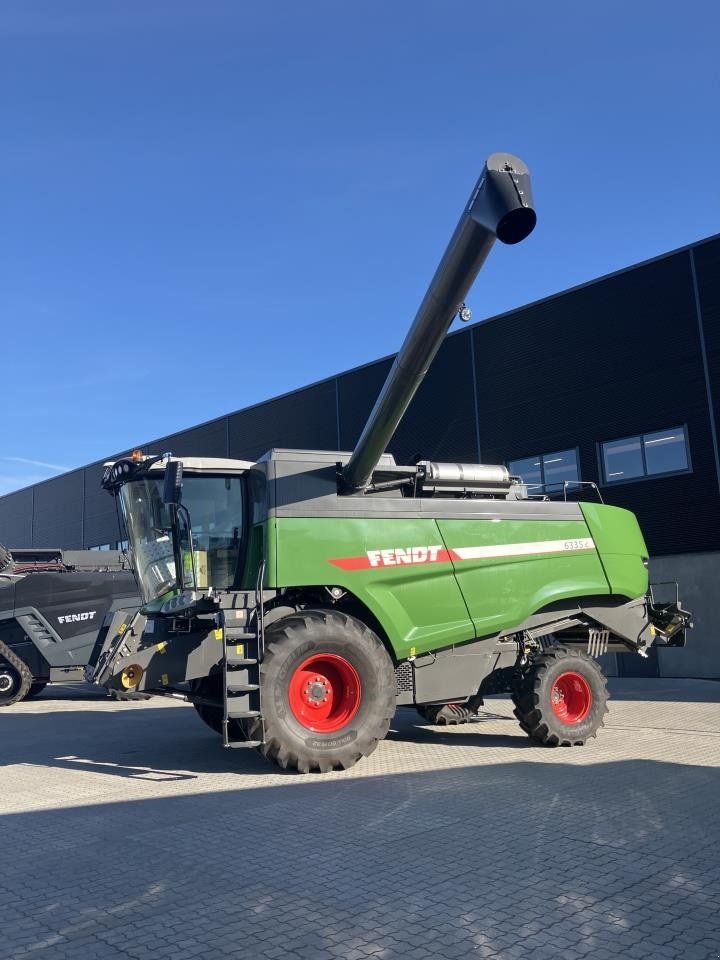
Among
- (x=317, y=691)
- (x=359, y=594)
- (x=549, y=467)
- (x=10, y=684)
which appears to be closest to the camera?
(x=317, y=691)

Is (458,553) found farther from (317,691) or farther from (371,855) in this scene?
(371,855)

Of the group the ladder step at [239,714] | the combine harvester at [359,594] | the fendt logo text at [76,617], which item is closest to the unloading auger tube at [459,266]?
the combine harvester at [359,594]

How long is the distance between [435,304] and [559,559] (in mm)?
4050

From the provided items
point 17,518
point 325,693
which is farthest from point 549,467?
point 17,518

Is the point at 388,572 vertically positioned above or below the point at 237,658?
above

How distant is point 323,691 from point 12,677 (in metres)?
9.49

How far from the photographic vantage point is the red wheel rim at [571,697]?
868cm

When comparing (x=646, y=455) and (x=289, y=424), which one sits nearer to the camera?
(x=646, y=455)

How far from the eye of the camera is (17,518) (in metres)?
42.6

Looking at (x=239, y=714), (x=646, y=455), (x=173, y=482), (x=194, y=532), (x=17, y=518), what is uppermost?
(x=17, y=518)

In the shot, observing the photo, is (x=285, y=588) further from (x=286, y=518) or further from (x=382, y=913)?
(x=382, y=913)

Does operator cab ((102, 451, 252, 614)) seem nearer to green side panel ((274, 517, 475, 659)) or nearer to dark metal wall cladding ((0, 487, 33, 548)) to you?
green side panel ((274, 517, 475, 659))

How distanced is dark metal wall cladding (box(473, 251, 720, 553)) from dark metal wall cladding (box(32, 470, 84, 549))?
23.3m

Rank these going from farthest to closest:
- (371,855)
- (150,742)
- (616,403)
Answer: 1. (616,403)
2. (150,742)
3. (371,855)
